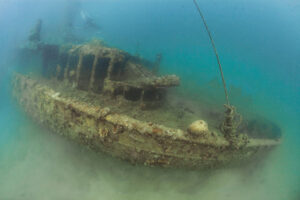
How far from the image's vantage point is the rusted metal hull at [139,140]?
320 centimetres

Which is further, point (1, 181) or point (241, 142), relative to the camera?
point (1, 181)

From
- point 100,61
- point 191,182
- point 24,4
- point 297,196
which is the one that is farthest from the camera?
point 24,4

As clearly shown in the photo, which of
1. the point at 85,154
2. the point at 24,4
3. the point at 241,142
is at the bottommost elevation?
the point at 85,154

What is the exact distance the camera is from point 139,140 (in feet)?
10.7

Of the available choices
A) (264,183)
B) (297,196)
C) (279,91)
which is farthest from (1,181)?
(279,91)

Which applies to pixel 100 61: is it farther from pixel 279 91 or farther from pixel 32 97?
pixel 279 91

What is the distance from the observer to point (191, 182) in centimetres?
381

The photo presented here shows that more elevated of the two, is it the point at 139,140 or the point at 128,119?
the point at 128,119

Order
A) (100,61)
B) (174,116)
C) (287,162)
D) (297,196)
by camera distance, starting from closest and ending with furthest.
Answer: (174,116)
(100,61)
(297,196)
(287,162)

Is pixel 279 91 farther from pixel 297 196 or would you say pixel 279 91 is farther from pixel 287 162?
pixel 297 196

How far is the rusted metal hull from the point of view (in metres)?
3.20

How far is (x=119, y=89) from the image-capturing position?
4.35 metres

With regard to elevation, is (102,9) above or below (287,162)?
above

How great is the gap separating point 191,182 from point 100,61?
425 cm
